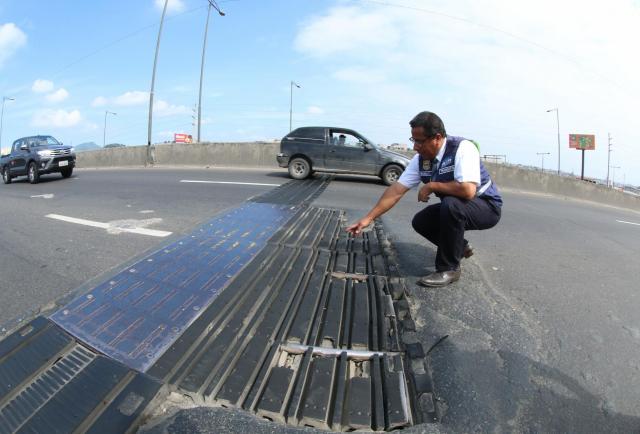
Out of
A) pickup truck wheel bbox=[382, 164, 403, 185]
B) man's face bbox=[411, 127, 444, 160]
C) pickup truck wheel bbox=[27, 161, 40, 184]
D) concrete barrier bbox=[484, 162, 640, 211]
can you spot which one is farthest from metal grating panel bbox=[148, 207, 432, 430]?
concrete barrier bbox=[484, 162, 640, 211]

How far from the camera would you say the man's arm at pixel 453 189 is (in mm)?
3338

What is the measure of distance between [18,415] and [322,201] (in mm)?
6695

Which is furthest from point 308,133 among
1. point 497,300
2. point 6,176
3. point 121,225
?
point 6,176

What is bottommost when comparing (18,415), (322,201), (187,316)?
(18,415)

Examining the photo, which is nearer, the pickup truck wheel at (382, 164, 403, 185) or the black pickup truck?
the pickup truck wheel at (382, 164, 403, 185)

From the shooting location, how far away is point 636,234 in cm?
748

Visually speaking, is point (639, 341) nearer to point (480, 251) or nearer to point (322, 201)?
point (480, 251)

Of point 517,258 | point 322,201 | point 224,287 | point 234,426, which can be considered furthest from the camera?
point 322,201

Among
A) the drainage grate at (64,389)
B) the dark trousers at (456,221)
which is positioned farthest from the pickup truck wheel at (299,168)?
the drainage grate at (64,389)

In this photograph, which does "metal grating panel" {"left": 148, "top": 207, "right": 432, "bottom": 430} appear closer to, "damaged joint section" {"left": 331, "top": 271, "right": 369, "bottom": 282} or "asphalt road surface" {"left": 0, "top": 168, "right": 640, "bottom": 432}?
"damaged joint section" {"left": 331, "top": 271, "right": 369, "bottom": 282}

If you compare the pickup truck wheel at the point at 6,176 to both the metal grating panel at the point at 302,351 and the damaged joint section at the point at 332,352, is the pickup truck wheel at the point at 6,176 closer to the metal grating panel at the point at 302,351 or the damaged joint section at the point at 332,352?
the metal grating panel at the point at 302,351

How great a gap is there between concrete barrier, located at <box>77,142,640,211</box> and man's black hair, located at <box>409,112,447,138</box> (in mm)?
14393

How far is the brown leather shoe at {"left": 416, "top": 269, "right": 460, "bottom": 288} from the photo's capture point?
341cm

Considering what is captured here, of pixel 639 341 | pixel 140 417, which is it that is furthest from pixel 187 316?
pixel 639 341
